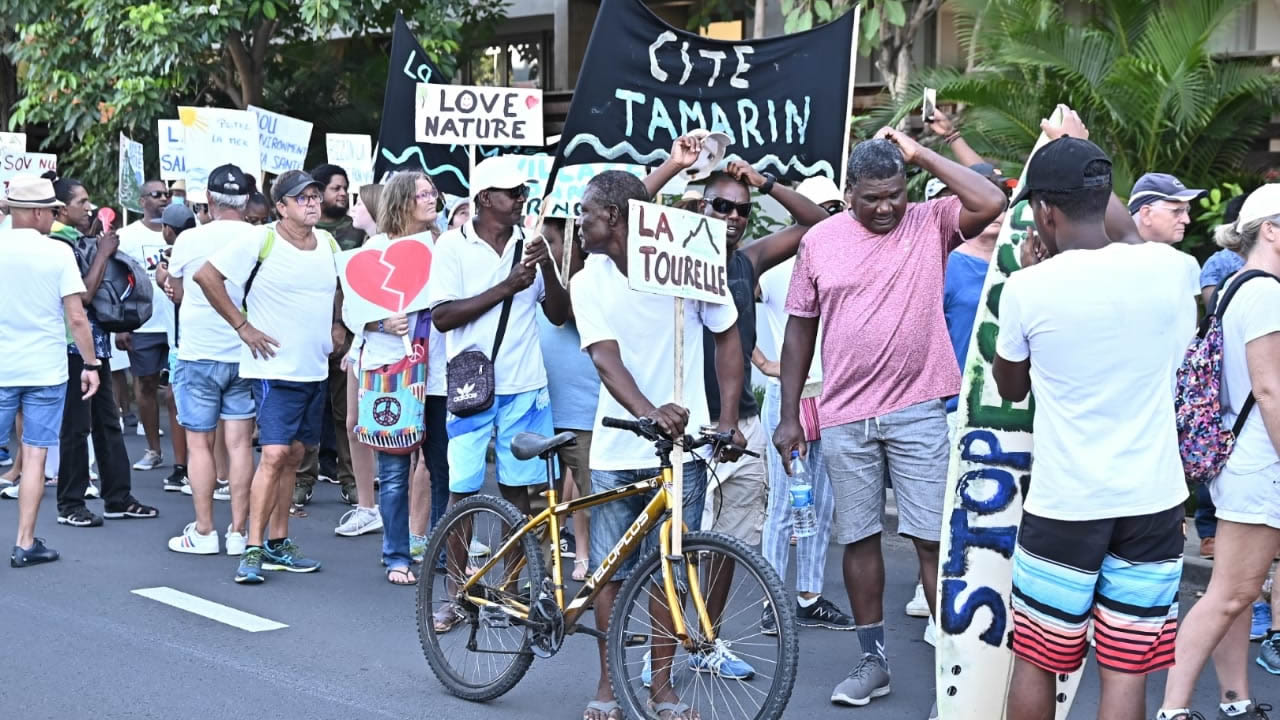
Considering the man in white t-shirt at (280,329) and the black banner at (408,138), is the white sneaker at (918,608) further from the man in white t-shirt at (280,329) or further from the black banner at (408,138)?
the black banner at (408,138)

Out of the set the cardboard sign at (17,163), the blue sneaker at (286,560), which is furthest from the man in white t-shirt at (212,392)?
the cardboard sign at (17,163)

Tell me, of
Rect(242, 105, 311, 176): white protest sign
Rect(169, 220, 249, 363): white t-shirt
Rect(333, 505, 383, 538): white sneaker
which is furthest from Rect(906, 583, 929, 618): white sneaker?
Rect(242, 105, 311, 176): white protest sign

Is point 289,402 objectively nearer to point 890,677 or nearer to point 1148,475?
point 890,677

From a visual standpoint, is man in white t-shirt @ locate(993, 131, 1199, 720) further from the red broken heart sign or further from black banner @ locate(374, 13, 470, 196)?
black banner @ locate(374, 13, 470, 196)

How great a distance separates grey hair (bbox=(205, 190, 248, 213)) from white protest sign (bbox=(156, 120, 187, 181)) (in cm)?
401

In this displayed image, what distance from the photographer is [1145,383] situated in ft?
13.0

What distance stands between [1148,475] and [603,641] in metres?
2.15

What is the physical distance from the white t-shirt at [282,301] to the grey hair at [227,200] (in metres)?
0.65

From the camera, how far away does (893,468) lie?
564 cm

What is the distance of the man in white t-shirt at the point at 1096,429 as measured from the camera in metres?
3.95

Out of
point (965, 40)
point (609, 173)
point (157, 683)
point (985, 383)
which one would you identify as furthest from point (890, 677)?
A: point (965, 40)

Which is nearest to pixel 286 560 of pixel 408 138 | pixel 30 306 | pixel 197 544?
pixel 197 544

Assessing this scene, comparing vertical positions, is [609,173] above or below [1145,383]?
above

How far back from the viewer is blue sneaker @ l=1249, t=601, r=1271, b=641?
6.69 m
